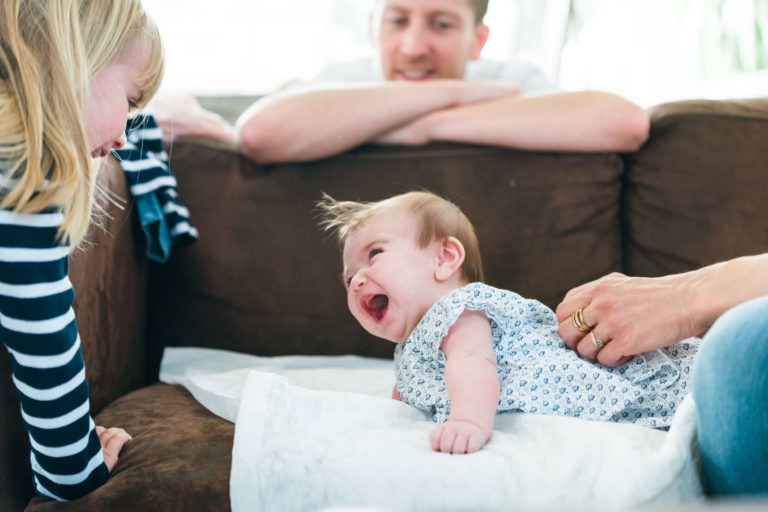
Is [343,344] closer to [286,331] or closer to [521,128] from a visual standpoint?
[286,331]

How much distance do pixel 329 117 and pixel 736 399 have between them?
995 millimetres

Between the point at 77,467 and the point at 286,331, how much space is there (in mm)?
666

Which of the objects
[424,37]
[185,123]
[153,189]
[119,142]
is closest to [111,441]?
[119,142]

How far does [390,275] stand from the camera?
1164 mm

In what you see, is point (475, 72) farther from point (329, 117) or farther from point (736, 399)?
point (736, 399)

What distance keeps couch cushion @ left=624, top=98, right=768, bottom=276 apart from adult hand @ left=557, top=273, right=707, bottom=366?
48cm

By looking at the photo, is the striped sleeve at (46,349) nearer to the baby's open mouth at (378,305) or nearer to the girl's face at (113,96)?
the girl's face at (113,96)

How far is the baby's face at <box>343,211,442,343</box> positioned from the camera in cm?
117

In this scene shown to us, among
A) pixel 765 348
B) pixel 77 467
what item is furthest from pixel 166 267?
pixel 765 348

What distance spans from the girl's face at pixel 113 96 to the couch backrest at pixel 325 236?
54 cm

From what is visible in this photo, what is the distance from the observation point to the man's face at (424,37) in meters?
1.98

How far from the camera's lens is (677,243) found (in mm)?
1548

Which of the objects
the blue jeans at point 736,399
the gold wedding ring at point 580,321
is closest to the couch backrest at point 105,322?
the gold wedding ring at point 580,321

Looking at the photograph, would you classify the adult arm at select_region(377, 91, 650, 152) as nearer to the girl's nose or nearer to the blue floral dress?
the blue floral dress
